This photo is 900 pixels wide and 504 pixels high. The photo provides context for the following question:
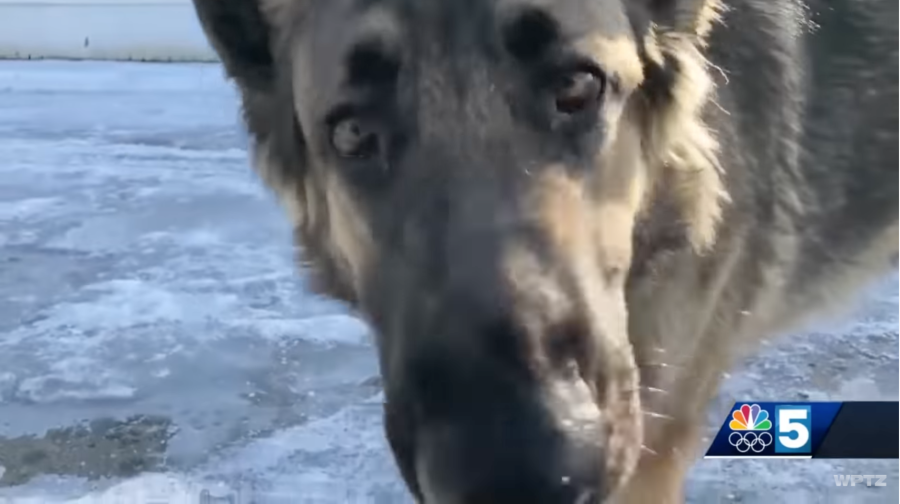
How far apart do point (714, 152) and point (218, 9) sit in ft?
3.32

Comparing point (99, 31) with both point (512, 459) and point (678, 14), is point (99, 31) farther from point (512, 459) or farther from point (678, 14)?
point (512, 459)

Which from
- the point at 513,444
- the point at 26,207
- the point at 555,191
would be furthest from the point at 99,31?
the point at 513,444

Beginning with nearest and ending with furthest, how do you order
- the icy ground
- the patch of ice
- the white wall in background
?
the icy ground
the patch of ice
the white wall in background

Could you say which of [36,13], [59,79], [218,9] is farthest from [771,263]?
[36,13]

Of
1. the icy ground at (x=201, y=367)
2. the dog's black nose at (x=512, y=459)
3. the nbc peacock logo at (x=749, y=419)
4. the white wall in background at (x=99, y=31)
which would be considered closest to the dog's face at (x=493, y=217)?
the dog's black nose at (x=512, y=459)

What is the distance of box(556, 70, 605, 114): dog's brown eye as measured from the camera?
1.64m

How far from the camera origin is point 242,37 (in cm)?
213

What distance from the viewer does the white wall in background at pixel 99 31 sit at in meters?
10.9

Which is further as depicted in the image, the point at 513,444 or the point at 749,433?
the point at 749,433

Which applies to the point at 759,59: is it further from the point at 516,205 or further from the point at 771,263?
the point at 516,205

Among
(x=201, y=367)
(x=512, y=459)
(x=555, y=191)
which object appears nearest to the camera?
(x=512, y=459)

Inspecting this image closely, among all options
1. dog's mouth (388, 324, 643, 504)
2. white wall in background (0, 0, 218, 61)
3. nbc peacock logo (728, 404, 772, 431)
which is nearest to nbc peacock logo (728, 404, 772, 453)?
nbc peacock logo (728, 404, 772, 431)

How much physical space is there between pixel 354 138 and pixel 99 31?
35.2 feet

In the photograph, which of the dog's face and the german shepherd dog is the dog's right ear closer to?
the german shepherd dog
